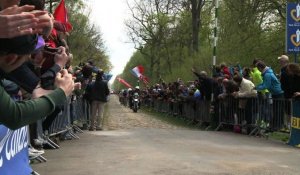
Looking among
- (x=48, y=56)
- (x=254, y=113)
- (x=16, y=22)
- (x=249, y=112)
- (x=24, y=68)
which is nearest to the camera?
(x=16, y=22)

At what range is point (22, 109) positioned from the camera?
9.19 ft

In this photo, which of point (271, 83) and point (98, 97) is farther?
point (98, 97)

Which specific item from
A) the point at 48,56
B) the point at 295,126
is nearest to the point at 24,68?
the point at 48,56

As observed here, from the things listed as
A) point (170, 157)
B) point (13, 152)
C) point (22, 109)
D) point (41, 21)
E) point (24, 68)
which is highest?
point (41, 21)

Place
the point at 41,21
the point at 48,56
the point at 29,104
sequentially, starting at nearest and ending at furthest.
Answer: the point at 29,104 < the point at 41,21 < the point at 48,56

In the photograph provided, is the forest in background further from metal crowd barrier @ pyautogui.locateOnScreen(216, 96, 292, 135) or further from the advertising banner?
the advertising banner

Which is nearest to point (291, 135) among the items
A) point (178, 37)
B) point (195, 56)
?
point (195, 56)

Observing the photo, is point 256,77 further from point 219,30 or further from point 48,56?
point 219,30

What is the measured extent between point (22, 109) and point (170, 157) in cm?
651

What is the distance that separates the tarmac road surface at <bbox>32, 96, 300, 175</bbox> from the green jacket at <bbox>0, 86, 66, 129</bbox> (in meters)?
4.51

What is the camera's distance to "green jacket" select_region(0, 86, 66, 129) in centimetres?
272

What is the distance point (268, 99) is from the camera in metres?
14.1

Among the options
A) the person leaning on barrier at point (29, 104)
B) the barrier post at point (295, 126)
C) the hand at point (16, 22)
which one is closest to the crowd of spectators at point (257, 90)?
the barrier post at point (295, 126)

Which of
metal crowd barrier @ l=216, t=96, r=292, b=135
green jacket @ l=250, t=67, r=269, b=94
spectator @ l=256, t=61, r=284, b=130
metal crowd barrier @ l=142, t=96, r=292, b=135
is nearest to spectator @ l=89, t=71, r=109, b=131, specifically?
metal crowd barrier @ l=142, t=96, r=292, b=135
